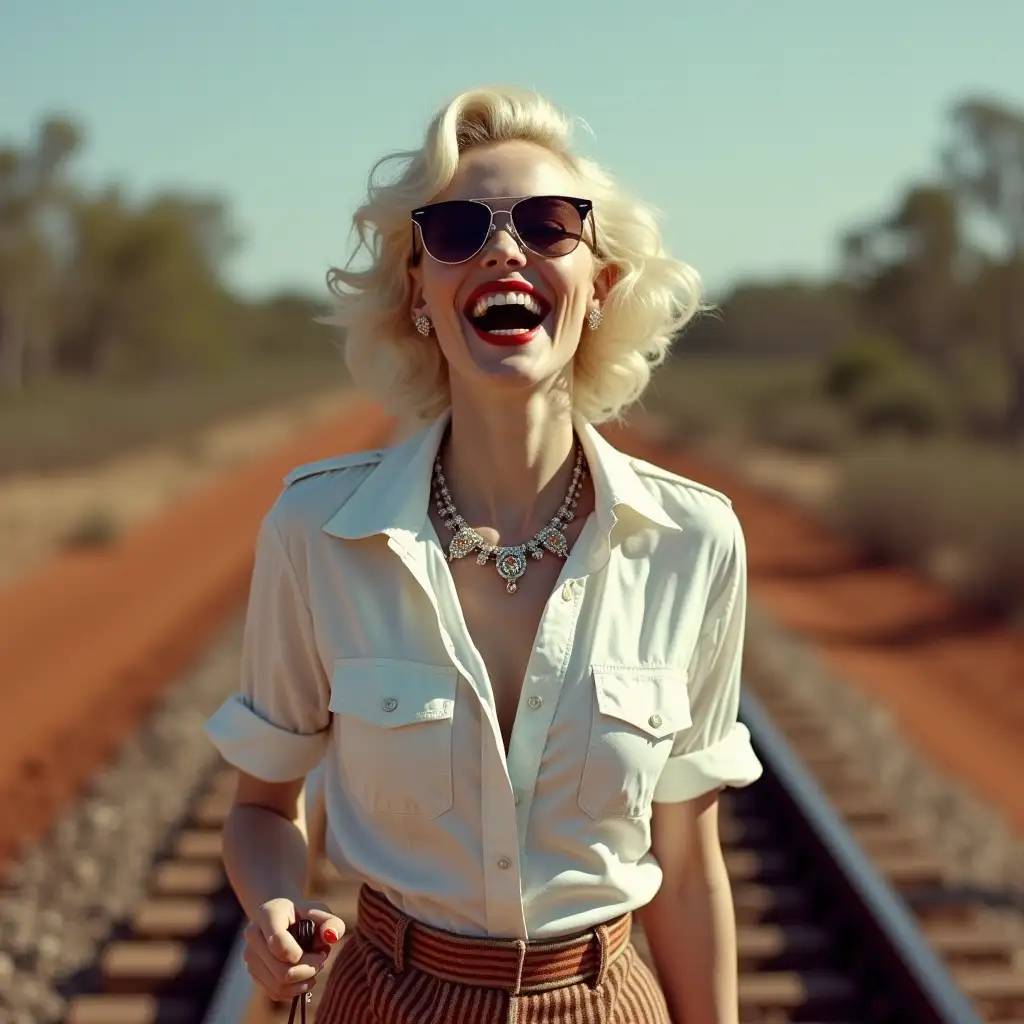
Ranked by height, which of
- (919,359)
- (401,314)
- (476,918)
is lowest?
(919,359)

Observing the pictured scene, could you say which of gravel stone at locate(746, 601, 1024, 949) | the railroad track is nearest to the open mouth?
the railroad track

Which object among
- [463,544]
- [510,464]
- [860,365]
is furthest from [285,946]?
[860,365]

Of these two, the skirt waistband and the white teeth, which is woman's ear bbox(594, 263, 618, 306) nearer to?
the white teeth

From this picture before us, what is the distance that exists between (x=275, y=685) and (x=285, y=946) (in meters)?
0.38

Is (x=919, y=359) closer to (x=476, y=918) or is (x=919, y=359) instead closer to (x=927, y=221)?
(x=927, y=221)

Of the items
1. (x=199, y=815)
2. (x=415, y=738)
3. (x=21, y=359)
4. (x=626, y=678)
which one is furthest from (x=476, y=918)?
(x=21, y=359)

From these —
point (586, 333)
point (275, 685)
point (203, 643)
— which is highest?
point (586, 333)

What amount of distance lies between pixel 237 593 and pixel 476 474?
10.6 meters

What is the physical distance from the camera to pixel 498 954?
6.14 feet

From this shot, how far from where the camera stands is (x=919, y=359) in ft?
117

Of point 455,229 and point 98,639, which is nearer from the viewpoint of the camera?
point 455,229

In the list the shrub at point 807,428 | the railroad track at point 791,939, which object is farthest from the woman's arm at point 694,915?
the shrub at point 807,428

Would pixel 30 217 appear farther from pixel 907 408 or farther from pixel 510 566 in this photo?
pixel 510 566

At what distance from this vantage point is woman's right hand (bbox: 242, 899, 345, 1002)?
178 centimetres
